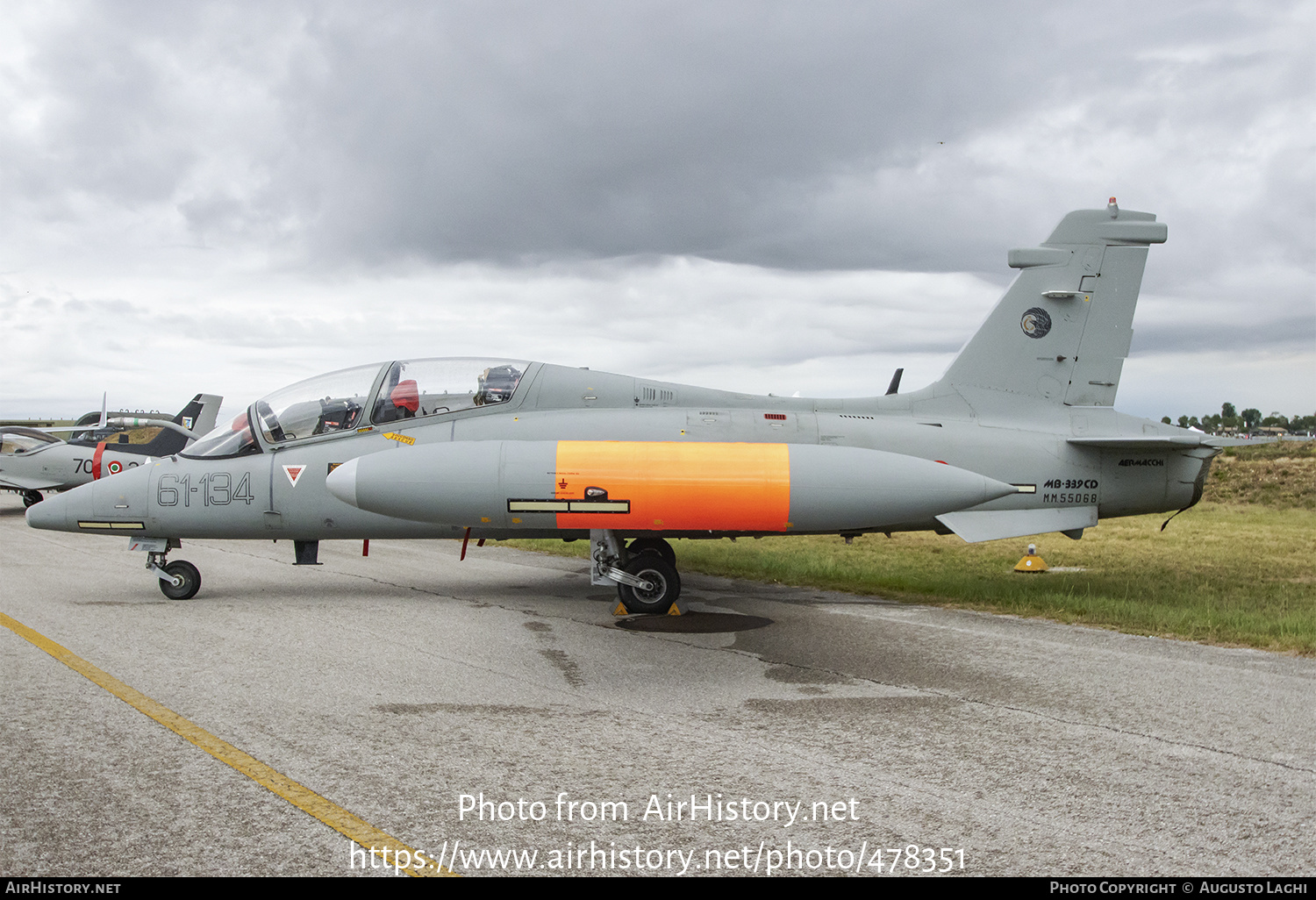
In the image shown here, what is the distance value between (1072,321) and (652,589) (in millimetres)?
6318

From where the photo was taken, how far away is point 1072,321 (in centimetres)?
1123

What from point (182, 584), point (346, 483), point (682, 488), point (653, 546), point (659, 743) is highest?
point (682, 488)

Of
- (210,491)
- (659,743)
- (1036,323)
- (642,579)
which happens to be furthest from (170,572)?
(1036,323)

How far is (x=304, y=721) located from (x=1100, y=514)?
918cm

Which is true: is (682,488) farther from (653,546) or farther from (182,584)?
(182,584)

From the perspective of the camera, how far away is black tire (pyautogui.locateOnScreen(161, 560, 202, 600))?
33.6 ft

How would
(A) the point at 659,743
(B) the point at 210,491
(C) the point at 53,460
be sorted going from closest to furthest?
(A) the point at 659,743 → (B) the point at 210,491 → (C) the point at 53,460

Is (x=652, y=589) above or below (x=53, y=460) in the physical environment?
above

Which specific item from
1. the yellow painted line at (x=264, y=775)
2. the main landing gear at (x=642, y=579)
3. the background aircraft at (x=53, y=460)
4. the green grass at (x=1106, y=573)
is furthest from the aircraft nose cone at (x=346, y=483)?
the background aircraft at (x=53, y=460)

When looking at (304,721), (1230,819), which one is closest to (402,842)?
(304,721)

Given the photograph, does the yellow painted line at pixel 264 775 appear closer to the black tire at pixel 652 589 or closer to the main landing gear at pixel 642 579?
the main landing gear at pixel 642 579

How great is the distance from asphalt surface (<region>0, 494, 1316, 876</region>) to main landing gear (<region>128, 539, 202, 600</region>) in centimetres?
97

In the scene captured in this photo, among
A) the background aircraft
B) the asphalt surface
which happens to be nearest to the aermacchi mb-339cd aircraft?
the asphalt surface
